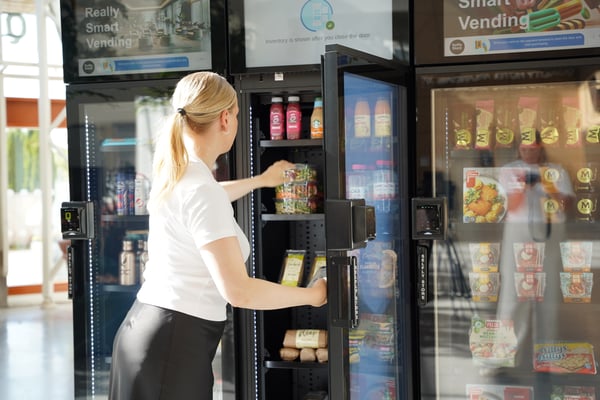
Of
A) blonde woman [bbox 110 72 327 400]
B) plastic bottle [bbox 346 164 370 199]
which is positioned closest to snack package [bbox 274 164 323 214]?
plastic bottle [bbox 346 164 370 199]

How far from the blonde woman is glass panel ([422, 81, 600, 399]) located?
1.08m

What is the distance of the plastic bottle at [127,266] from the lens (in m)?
3.55

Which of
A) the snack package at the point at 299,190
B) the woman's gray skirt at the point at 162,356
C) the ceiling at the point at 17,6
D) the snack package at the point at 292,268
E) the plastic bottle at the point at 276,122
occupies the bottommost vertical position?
the woman's gray skirt at the point at 162,356

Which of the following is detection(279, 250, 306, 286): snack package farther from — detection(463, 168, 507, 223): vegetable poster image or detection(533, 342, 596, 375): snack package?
detection(533, 342, 596, 375): snack package

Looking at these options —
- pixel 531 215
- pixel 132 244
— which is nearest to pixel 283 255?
pixel 132 244

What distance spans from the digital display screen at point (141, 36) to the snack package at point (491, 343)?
1.67m

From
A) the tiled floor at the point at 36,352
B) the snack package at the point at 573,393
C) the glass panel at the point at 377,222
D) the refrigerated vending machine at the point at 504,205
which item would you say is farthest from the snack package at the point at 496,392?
the tiled floor at the point at 36,352

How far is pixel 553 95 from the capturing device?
119 inches

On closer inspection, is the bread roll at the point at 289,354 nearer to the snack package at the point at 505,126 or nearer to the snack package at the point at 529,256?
the snack package at the point at 529,256

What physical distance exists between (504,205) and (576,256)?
1.20 feet

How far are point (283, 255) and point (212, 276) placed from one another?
5.15 feet

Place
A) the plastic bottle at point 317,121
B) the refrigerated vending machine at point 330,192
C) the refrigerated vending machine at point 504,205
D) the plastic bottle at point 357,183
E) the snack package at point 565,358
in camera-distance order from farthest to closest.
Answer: the plastic bottle at point 317,121, the snack package at point 565,358, the refrigerated vending machine at point 504,205, the plastic bottle at point 357,183, the refrigerated vending machine at point 330,192

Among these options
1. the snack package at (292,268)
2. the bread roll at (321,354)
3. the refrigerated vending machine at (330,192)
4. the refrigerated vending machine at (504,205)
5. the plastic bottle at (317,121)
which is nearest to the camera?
the refrigerated vending machine at (330,192)

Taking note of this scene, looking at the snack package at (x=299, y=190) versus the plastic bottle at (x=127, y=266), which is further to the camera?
the plastic bottle at (x=127, y=266)
